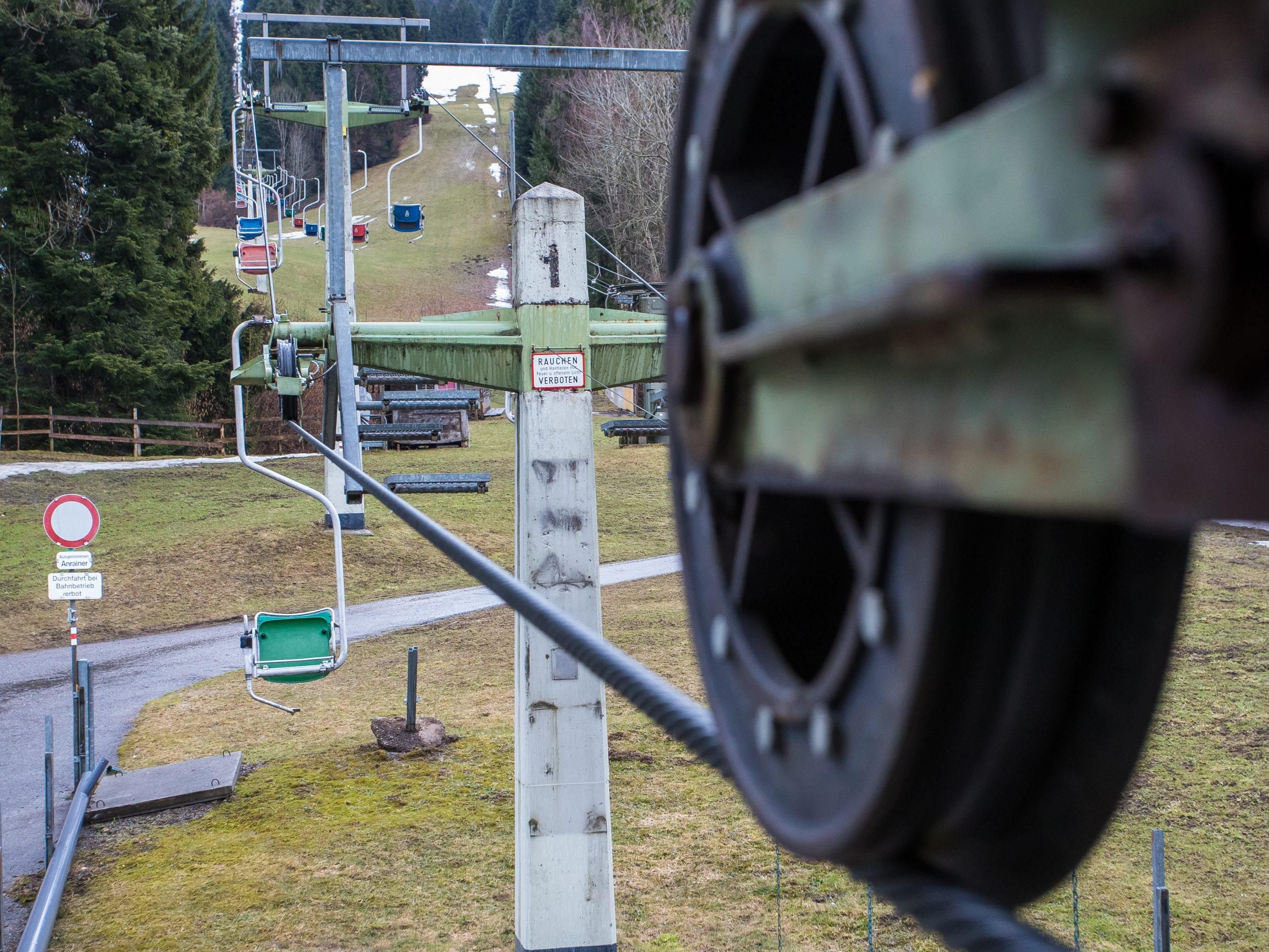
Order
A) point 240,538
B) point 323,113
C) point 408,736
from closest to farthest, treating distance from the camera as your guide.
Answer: point 408,736 → point 323,113 → point 240,538

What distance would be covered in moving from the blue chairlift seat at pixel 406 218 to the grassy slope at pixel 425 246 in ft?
58.1

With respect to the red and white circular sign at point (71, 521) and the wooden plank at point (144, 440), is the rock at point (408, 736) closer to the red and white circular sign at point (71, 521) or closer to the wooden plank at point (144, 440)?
the red and white circular sign at point (71, 521)

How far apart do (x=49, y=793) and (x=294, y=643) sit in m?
1.97

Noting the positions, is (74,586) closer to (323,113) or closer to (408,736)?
(408,736)

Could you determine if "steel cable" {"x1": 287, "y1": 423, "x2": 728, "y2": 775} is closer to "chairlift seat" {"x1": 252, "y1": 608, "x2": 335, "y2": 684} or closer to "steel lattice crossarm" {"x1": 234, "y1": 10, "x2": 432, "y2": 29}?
"chairlift seat" {"x1": 252, "y1": 608, "x2": 335, "y2": 684}

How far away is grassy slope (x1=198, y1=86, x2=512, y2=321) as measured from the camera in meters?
47.8

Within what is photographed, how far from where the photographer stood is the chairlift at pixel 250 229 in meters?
21.9

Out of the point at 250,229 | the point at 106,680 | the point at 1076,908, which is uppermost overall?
the point at 250,229

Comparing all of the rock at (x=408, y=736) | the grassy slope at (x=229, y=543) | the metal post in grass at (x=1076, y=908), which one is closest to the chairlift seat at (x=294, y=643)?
the rock at (x=408, y=736)

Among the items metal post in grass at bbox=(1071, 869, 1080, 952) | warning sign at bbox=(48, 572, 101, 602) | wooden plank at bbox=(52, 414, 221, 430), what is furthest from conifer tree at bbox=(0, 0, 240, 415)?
metal post in grass at bbox=(1071, 869, 1080, 952)

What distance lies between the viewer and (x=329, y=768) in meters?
10.8

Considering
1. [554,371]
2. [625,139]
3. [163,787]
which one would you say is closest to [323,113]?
[163,787]

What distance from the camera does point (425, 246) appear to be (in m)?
57.7

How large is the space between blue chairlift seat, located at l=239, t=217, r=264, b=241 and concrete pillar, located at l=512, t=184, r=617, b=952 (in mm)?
17031
